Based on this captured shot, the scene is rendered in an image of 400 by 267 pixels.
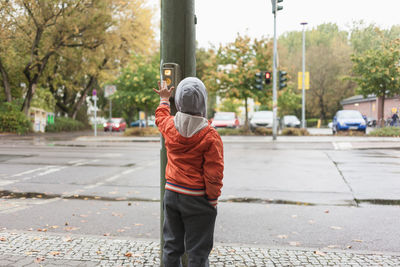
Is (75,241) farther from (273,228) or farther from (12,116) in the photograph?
(12,116)

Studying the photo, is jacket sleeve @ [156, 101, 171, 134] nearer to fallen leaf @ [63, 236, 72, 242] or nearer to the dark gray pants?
the dark gray pants

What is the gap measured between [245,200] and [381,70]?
74.8 ft

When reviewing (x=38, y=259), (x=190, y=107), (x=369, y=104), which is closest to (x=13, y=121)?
(x=38, y=259)

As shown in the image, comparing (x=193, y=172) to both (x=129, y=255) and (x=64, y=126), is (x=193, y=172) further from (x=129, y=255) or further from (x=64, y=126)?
(x=64, y=126)

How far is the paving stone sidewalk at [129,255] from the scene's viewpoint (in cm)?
391

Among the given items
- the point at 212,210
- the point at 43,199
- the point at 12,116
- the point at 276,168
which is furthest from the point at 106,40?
the point at 212,210

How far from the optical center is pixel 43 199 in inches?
283

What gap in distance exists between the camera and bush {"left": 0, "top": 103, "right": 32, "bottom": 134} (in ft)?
89.9

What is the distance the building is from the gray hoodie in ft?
86.0

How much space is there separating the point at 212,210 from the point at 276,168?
27.3 ft

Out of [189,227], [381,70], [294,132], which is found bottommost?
[189,227]

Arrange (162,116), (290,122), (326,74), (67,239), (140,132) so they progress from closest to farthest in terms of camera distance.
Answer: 1. (162,116)
2. (67,239)
3. (140,132)
4. (290,122)
5. (326,74)

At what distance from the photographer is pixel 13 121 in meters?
27.6

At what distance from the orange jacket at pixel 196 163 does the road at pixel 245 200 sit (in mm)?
2169
